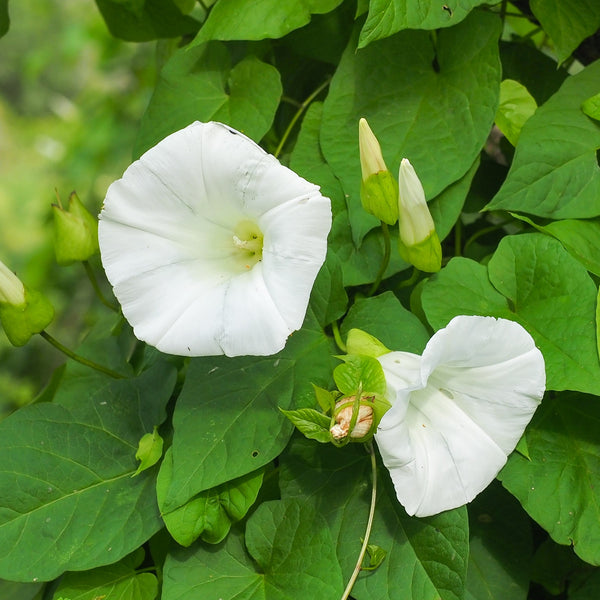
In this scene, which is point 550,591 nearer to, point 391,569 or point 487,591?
point 487,591

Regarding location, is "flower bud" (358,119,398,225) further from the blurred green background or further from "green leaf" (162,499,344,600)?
the blurred green background

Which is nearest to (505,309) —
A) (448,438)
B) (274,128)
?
(448,438)

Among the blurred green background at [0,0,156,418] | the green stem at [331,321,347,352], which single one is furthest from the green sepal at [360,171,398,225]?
the blurred green background at [0,0,156,418]

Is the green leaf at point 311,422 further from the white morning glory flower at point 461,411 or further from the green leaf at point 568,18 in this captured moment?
the green leaf at point 568,18

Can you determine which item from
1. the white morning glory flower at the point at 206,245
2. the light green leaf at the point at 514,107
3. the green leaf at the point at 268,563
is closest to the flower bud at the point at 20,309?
the white morning glory flower at the point at 206,245

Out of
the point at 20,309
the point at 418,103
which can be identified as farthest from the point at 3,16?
A: the point at 418,103

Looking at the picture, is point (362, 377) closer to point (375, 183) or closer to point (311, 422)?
point (311, 422)
